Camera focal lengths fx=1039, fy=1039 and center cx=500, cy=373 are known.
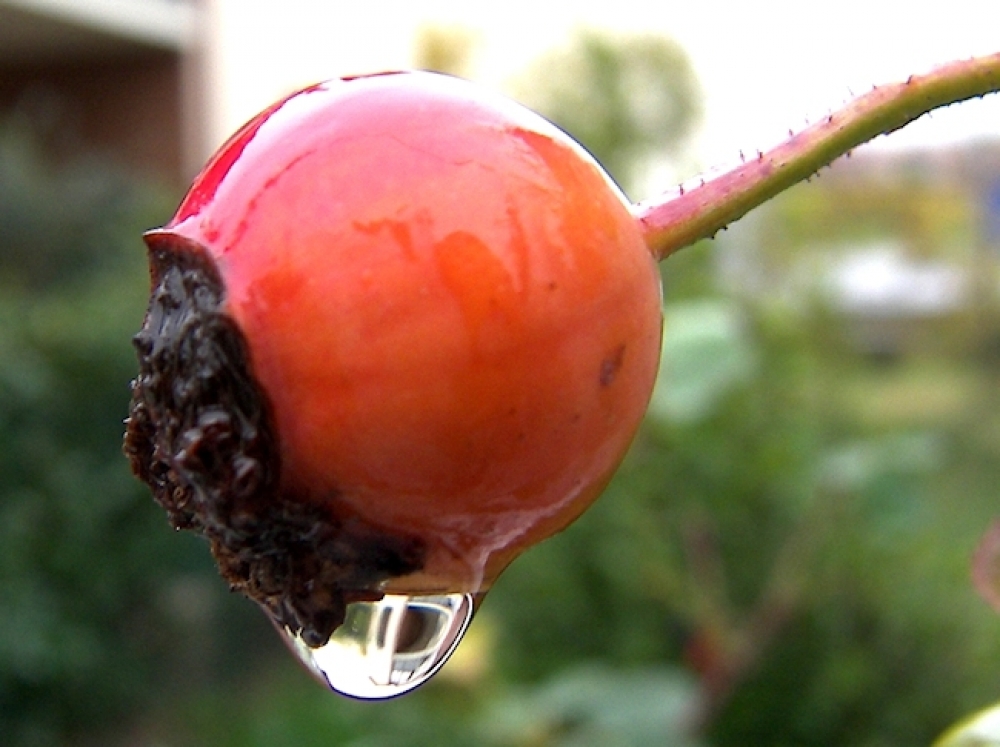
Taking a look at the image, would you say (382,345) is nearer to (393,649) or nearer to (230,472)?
(230,472)

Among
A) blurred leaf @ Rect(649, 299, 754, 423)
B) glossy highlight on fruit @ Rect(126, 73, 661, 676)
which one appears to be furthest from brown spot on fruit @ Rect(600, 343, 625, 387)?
blurred leaf @ Rect(649, 299, 754, 423)

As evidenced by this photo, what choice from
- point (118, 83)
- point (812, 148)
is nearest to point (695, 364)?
point (812, 148)

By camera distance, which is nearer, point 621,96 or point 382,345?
point 382,345

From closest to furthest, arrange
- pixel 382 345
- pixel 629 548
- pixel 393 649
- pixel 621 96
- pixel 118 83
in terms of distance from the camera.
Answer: pixel 382 345 → pixel 393 649 → pixel 629 548 → pixel 621 96 → pixel 118 83

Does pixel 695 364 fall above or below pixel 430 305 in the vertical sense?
below

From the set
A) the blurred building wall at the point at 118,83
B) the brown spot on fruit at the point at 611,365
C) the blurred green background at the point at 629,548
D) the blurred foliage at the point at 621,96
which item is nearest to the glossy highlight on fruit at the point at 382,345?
the brown spot on fruit at the point at 611,365

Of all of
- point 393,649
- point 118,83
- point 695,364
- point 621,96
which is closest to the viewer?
point 393,649
